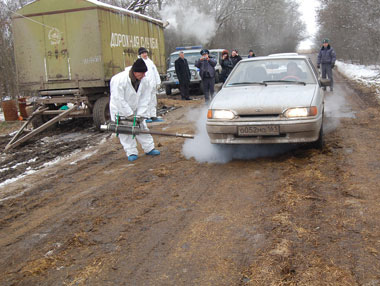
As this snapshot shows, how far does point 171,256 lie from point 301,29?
269 ft

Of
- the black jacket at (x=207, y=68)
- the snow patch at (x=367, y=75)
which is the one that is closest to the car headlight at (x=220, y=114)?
the black jacket at (x=207, y=68)

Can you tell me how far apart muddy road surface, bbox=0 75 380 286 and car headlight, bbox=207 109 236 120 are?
2.23ft

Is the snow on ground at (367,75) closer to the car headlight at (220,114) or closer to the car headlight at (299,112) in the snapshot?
the car headlight at (299,112)

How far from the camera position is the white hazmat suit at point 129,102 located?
20.5ft

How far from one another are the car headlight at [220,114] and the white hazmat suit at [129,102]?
1.35 metres

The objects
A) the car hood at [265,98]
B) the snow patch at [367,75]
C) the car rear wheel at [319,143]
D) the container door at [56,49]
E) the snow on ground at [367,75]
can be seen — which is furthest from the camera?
the snow patch at [367,75]

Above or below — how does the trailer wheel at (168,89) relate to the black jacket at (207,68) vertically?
below

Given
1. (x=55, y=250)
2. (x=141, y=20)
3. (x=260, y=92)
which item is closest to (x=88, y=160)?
(x=260, y=92)

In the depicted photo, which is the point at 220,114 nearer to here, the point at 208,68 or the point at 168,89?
the point at 208,68

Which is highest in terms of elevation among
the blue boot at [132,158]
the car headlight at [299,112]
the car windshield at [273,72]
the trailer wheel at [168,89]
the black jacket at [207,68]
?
the black jacket at [207,68]

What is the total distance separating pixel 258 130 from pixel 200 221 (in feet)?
6.67

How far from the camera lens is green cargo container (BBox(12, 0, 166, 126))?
9.66 m

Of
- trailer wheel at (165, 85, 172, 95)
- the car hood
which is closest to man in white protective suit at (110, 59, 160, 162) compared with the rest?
the car hood

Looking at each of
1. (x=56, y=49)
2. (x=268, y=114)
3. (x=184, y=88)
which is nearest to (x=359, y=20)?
(x=184, y=88)
